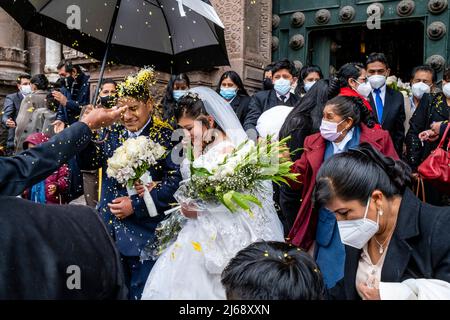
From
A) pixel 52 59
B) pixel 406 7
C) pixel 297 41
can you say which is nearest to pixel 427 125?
pixel 406 7

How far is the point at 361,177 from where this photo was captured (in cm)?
230

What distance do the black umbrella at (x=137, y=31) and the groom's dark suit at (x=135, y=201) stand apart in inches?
22.0

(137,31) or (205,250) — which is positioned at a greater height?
(137,31)

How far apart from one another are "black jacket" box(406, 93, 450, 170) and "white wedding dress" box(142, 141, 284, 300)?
2.32 meters

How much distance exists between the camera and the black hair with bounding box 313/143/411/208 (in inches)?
90.5

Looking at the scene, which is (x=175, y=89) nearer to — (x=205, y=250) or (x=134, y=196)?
(x=134, y=196)

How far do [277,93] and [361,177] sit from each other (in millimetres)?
3576

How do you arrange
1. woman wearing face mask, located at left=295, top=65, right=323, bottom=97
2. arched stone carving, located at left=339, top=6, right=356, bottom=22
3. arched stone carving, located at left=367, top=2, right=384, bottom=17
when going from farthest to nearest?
1. arched stone carving, located at left=339, top=6, right=356, bottom=22
2. arched stone carving, located at left=367, top=2, right=384, bottom=17
3. woman wearing face mask, located at left=295, top=65, right=323, bottom=97

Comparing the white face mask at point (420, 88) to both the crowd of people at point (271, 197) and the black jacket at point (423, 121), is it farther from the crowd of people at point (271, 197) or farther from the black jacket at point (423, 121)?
the black jacket at point (423, 121)

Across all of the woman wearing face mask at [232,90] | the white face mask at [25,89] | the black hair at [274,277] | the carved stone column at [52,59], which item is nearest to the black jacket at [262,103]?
the woman wearing face mask at [232,90]

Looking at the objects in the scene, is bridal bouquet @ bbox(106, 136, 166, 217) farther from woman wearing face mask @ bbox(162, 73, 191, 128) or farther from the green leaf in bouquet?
woman wearing face mask @ bbox(162, 73, 191, 128)

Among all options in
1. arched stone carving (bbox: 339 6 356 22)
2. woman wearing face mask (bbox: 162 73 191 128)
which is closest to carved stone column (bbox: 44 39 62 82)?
woman wearing face mask (bbox: 162 73 191 128)

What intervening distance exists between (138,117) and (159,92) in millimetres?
3234

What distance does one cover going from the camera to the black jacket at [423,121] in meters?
4.96
